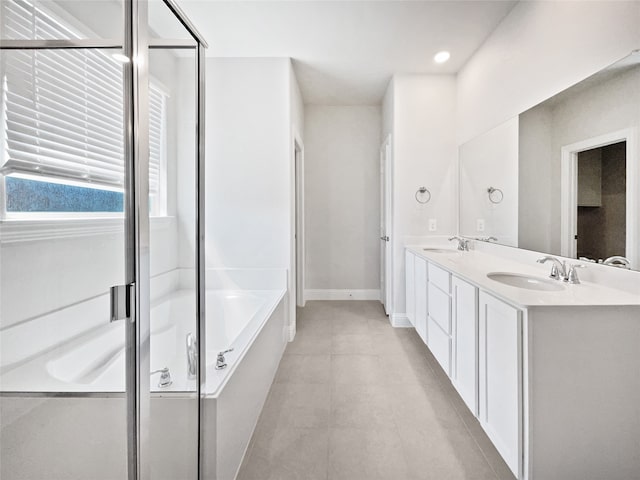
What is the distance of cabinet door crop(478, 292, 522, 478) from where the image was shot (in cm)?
127

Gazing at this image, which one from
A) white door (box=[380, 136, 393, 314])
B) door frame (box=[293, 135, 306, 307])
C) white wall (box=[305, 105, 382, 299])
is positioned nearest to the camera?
white door (box=[380, 136, 393, 314])

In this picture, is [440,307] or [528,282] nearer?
[528,282]

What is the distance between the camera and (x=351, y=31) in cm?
266

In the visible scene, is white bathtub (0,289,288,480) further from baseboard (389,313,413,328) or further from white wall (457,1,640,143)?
white wall (457,1,640,143)

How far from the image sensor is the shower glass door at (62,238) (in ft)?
1.89

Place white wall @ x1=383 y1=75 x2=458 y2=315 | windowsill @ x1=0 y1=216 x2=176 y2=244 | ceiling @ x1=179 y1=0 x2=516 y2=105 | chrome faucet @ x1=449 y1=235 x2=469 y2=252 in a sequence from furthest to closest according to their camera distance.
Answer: white wall @ x1=383 y1=75 x2=458 y2=315, chrome faucet @ x1=449 y1=235 x2=469 y2=252, ceiling @ x1=179 y1=0 x2=516 y2=105, windowsill @ x1=0 y1=216 x2=176 y2=244

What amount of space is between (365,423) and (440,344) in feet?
2.62

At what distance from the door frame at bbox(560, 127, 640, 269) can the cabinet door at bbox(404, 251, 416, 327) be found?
4.55 feet

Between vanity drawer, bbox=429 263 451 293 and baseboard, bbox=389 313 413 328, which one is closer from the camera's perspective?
vanity drawer, bbox=429 263 451 293

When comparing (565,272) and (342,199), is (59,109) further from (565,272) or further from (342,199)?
(342,199)

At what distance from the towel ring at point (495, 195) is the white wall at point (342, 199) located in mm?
1905

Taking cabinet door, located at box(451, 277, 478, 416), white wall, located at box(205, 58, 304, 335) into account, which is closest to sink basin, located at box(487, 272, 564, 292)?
cabinet door, located at box(451, 277, 478, 416)

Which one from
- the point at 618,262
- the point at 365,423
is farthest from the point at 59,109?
the point at 618,262

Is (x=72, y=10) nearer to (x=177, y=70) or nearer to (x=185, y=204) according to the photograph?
(x=177, y=70)
